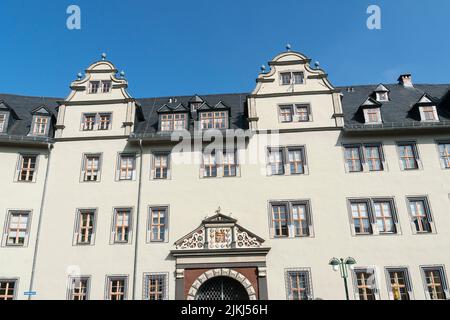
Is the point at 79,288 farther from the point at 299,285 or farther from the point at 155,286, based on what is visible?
the point at 299,285

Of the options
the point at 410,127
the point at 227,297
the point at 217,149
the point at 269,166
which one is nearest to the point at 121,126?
the point at 217,149

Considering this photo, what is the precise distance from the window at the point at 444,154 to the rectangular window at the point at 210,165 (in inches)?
476

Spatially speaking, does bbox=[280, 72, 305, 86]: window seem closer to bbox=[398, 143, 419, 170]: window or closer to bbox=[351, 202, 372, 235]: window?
bbox=[398, 143, 419, 170]: window

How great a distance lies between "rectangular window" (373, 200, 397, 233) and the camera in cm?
1949

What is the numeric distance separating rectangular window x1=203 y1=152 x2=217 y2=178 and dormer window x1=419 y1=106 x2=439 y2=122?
11845 mm

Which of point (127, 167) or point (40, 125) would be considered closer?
point (127, 167)

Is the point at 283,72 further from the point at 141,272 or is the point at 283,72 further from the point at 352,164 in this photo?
the point at 141,272

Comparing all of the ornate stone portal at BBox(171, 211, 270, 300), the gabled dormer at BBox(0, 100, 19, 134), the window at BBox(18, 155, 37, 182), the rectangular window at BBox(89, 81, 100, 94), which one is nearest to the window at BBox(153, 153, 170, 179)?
the ornate stone portal at BBox(171, 211, 270, 300)

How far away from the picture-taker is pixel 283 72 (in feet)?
77.0

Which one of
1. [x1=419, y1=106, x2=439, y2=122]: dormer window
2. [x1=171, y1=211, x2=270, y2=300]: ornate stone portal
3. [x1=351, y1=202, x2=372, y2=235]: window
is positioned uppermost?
[x1=419, y1=106, x2=439, y2=122]: dormer window

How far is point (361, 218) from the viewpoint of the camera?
19.8 m

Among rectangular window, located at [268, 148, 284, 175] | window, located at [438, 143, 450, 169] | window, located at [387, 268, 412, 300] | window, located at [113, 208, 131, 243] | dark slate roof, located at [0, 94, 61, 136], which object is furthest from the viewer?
dark slate roof, located at [0, 94, 61, 136]

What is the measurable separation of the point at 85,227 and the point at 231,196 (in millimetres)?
7737

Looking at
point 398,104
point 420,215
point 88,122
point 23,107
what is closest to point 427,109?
point 398,104
